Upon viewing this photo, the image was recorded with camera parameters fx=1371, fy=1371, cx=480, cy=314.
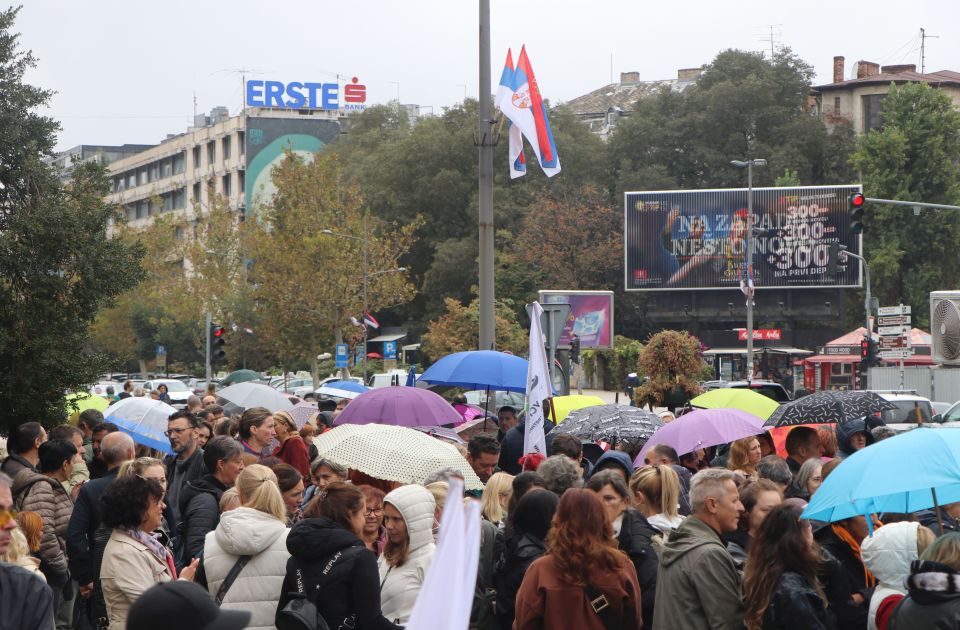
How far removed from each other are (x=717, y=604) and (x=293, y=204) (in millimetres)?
→ 45680

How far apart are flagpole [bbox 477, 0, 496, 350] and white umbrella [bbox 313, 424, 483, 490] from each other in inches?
302

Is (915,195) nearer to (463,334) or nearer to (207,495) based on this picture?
(463,334)

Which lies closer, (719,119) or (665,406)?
(665,406)

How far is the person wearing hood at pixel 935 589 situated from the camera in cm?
499

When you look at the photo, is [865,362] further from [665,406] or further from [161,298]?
[161,298]

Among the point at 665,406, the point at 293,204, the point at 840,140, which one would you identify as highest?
the point at 840,140

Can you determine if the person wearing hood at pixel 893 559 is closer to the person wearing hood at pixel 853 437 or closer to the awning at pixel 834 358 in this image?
the person wearing hood at pixel 853 437

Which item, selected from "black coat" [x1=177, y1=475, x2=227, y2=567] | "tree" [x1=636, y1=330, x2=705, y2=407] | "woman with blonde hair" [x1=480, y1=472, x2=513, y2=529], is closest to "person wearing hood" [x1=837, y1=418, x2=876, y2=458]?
"woman with blonde hair" [x1=480, y1=472, x2=513, y2=529]

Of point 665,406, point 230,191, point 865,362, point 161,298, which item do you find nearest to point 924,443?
point 665,406

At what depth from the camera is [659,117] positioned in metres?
76.8

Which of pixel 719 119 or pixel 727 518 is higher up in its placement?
pixel 719 119

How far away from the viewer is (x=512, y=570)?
6.47 metres

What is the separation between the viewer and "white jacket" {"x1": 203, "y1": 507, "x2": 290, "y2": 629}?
609cm

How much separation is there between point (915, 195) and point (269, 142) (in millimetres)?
50839
